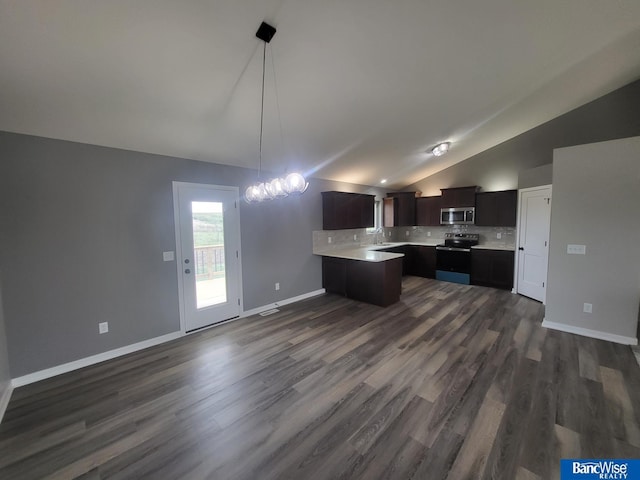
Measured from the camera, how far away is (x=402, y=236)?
760cm

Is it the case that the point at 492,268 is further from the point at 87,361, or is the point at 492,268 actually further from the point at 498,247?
the point at 87,361

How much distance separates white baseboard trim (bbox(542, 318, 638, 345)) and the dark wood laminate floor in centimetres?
14

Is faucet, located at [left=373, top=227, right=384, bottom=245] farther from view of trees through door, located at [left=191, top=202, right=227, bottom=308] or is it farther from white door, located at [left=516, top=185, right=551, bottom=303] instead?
view of trees through door, located at [left=191, top=202, right=227, bottom=308]

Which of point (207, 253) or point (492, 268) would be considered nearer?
point (207, 253)

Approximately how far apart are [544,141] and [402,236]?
3.86 metres

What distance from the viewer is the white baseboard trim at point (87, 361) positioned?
7.95 ft

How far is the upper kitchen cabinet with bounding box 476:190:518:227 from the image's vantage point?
5.17 meters

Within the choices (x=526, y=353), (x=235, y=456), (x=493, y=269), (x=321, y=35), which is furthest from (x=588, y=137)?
(x=235, y=456)

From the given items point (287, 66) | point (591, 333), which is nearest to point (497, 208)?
point (591, 333)

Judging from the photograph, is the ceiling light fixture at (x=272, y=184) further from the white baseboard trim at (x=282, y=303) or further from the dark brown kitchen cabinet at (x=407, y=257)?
the dark brown kitchen cabinet at (x=407, y=257)

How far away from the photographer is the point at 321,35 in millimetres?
2029

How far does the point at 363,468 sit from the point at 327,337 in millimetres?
1746

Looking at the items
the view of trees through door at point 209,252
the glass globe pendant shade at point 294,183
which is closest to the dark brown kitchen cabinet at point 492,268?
the glass globe pendant shade at point 294,183

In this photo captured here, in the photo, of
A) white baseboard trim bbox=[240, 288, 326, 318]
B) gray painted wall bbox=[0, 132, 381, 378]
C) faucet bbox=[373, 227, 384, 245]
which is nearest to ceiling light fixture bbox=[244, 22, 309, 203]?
gray painted wall bbox=[0, 132, 381, 378]
